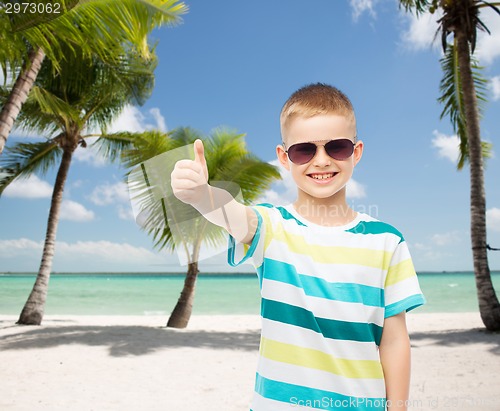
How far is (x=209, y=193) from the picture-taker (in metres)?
1.07

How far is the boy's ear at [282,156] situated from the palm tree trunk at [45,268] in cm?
1068

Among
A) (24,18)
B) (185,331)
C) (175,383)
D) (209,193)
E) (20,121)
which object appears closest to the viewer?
(209,193)

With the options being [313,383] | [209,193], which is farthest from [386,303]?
[209,193]

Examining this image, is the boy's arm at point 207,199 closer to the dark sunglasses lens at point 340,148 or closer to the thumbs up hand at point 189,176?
the thumbs up hand at point 189,176

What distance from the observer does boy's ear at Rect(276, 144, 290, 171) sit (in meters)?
1.37

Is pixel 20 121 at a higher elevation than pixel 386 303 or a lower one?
higher

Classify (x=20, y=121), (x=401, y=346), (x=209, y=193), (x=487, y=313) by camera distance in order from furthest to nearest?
1. (x=20, y=121)
2. (x=487, y=313)
3. (x=401, y=346)
4. (x=209, y=193)

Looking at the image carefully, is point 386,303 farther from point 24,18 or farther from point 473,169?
point 473,169

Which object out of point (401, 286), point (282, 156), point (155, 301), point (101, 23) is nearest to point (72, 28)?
point (101, 23)

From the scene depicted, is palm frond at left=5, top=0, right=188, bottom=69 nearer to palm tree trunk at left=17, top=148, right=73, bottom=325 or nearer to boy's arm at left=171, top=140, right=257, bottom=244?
boy's arm at left=171, top=140, right=257, bottom=244

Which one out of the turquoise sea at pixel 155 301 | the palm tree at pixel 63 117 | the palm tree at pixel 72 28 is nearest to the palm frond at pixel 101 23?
the palm tree at pixel 72 28

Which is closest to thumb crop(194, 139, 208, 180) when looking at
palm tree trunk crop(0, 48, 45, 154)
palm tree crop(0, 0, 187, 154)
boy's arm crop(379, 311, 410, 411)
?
boy's arm crop(379, 311, 410, 411)

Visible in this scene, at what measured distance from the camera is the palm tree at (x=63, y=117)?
35.0ft

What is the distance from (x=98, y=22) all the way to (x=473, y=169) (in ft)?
25.7
